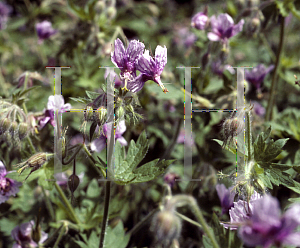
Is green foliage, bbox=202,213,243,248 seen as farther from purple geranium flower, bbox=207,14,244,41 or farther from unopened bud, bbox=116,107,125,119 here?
purple geranium flower, bbox=207,14,244,41

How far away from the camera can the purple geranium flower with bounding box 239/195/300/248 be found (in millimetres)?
934

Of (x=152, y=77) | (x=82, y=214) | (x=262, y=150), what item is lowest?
(x=82, y=214)

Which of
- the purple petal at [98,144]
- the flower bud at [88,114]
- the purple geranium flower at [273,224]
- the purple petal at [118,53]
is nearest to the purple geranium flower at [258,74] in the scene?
the purple petal at [98,144]

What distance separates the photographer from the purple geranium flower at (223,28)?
2262 mm

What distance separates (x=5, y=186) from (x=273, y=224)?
4.80ft

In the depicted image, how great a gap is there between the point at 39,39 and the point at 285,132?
2459 mm

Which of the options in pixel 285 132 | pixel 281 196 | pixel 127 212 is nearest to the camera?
pixel 285 132

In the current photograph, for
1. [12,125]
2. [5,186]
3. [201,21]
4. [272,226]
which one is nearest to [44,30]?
[201,21]

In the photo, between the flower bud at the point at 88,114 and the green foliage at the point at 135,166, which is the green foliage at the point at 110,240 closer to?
the green foliage at the point at 135,166

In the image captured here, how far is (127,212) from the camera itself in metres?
2.74

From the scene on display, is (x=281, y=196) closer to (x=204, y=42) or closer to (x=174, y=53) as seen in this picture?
(x=204, y=42)

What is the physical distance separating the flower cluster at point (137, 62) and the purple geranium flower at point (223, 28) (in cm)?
101

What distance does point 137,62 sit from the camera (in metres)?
1.45

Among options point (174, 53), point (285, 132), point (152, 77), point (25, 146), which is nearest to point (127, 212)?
point (25, 146)
